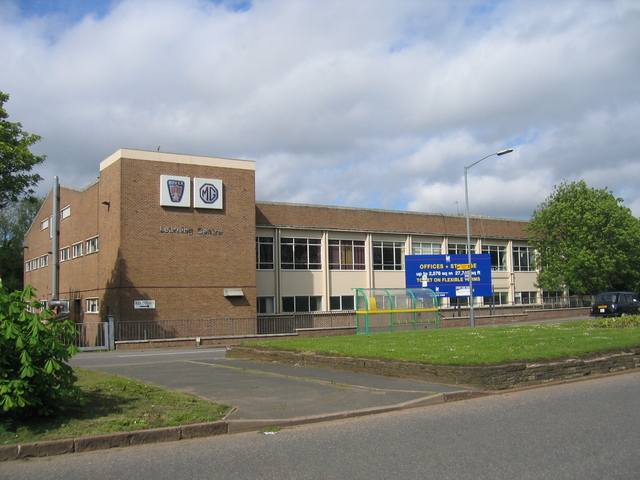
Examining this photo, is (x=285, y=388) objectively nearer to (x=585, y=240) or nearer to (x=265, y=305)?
(x=265, y=305)

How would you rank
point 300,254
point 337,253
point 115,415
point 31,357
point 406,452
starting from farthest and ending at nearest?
point 337,253, point 300,254, point 115,415, point 31,357, point 406,452

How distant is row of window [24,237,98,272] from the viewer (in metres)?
36.6

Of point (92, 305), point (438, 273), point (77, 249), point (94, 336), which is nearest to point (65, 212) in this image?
point (77, 249)

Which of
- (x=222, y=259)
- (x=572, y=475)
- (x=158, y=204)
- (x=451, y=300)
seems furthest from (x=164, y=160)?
(x=572, y=475)

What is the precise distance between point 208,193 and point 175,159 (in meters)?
2.60

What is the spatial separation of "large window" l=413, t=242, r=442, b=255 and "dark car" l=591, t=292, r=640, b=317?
1448cm

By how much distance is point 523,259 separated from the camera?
5194 cm

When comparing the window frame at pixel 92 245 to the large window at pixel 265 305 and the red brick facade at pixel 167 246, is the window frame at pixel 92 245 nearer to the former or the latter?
the red brick facade at pixel 167 246

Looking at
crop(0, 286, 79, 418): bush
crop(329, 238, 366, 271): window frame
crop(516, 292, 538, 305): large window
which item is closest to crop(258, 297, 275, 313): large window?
crop(329, 238, 366, 271): window frame

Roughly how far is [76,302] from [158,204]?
1179cm

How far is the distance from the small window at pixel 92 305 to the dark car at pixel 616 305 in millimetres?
28607

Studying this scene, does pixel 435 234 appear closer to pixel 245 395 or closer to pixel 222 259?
pixel 222 259

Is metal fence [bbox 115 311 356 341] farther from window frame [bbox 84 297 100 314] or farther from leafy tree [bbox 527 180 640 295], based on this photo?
leafy tree [bbox 527 180 640 295]

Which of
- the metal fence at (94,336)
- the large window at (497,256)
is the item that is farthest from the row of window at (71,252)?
the large window at (497,256)
